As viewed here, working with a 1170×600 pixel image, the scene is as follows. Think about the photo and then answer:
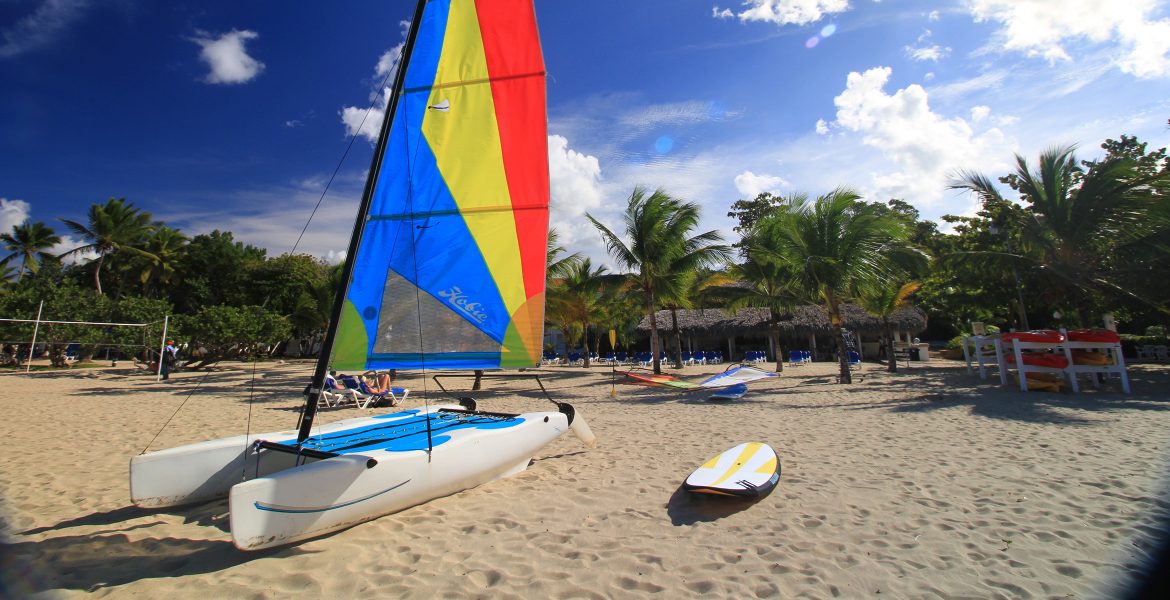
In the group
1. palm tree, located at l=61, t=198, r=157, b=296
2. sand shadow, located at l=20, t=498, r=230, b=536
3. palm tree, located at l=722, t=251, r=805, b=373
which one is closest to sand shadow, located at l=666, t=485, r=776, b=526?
sand shadow, located at l=20, t=498, r=230, b=536

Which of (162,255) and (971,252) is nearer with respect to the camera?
(971,252)

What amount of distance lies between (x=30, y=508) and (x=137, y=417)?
17.7 ft

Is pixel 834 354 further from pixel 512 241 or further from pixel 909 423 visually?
pixel 512 241

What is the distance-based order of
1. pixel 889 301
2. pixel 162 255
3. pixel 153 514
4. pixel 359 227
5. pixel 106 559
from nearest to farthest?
pixel 106 559, pixel 359 227, pixel 153 514, pixel 889 301, pixel 162 255

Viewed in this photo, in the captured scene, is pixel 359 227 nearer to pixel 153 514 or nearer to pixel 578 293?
pixel 153 514

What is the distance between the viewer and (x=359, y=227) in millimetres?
3600

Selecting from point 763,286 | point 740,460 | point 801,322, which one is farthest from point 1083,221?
point 801,322

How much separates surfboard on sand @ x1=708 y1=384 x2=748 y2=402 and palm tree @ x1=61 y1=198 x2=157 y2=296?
35.8 m

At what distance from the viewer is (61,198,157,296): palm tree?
2895 cm

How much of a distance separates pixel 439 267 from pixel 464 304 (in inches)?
15.2

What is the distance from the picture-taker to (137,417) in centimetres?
816

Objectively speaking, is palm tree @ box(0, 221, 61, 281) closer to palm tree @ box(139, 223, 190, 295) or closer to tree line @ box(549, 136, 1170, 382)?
palm tree @ box(139, 223, 190, 295)

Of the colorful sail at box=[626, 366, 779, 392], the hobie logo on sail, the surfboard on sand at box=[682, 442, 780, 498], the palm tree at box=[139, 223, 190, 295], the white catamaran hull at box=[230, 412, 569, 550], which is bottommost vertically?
the surfboard on sand at box=[682, 442, 780, 498]

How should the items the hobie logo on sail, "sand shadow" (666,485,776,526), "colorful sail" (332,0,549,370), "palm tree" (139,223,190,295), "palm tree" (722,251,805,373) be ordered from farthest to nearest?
1. "palm tree" (139,223,190,295)
2. "palm tree" (722,251,805,373)
3. the hobie logo on sail
4. "colorful sail" (332,0,549,370)
5. "sand shadow" (666,485,776,526)
